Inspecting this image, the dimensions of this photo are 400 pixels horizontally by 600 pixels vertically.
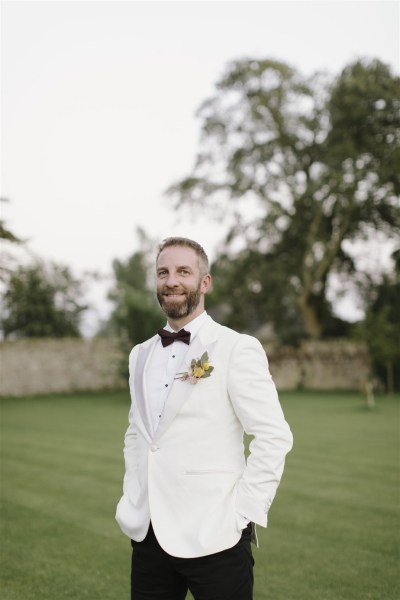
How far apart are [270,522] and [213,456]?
468 centimetres

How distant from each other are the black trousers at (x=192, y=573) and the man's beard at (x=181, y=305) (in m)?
0.96

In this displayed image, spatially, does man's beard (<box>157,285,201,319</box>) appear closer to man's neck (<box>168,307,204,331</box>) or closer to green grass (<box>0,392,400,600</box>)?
man's neck (<box>168,307,204,331</box>)

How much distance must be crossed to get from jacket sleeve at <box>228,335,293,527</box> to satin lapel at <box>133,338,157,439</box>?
408mm

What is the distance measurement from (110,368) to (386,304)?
13.7 m

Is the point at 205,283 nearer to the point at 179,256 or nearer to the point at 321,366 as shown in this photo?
the point at 179,256

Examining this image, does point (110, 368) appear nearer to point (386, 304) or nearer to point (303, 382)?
point (303, 382)

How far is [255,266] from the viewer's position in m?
33.5

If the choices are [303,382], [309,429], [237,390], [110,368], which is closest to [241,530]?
[237,390]

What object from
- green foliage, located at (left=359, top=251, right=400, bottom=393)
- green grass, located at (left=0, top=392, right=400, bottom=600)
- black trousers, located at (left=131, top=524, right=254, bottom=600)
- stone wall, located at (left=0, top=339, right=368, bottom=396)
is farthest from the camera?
stone wall, located at (left=0, top=339, right=368, bottom=396)

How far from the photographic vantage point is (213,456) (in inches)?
107

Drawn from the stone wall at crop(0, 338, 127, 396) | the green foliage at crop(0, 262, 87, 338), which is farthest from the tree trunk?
the green foliage at crop(0, 262, 87, 338)

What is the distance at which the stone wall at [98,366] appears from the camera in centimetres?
2780

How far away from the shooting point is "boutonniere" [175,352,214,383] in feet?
8.93

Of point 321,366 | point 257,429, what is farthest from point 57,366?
point 257,429
